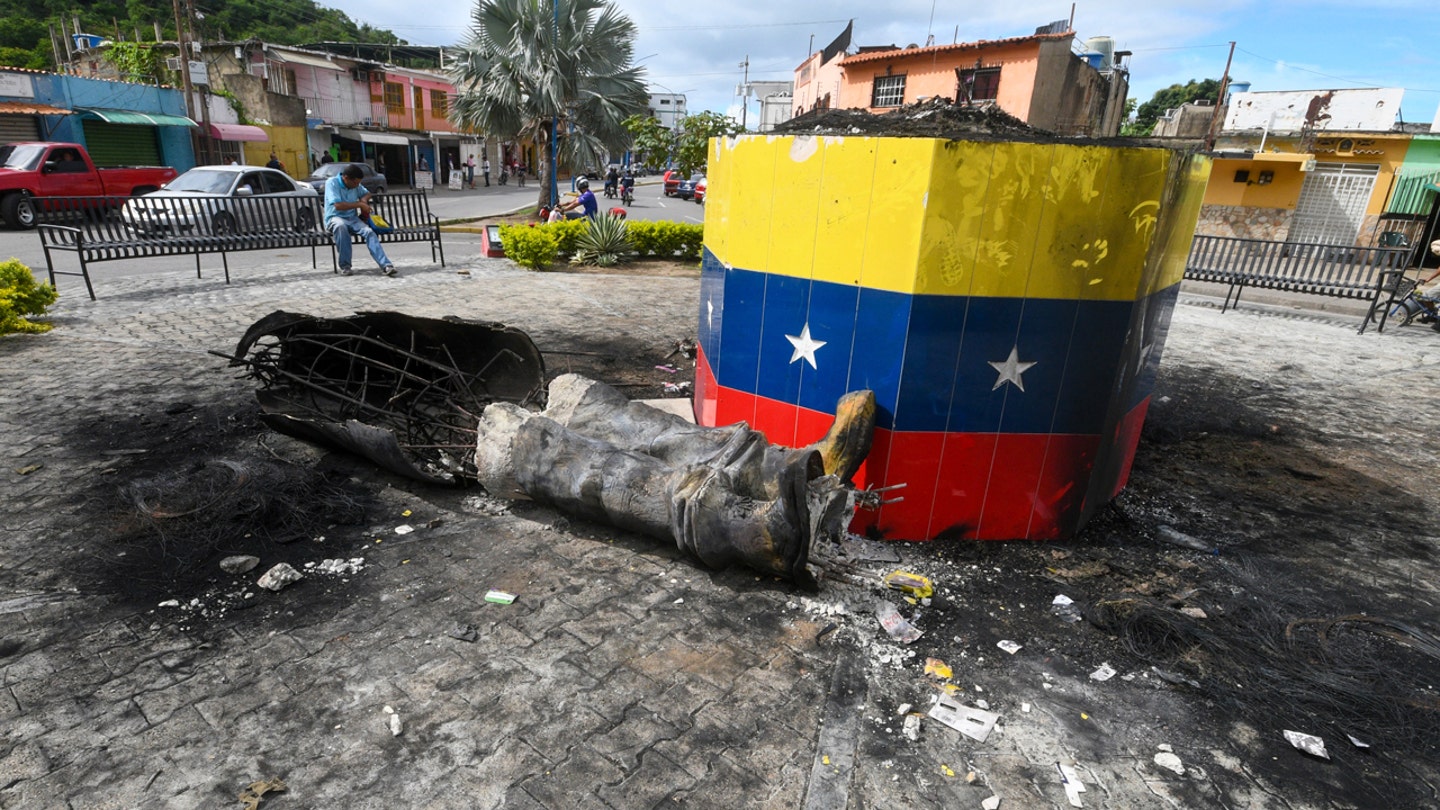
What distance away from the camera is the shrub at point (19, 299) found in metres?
6.76

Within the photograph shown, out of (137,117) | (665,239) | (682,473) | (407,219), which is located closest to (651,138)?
(665,239)

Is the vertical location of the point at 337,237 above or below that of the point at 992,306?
below

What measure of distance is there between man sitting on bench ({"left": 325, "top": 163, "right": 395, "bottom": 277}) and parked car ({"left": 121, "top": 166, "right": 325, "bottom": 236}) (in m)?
1.04

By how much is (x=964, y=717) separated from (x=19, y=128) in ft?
96.4

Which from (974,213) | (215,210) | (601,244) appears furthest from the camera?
(601,244)

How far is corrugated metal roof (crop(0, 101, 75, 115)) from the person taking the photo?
66.3 ft

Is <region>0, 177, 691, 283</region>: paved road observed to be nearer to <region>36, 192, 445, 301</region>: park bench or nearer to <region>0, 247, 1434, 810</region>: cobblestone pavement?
<region>36, 192, 445, 301</region>: park bench

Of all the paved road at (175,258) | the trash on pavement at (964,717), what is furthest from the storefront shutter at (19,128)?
the trash on pavement at (964,717)

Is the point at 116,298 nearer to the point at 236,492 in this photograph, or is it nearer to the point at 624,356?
the point at 624,356

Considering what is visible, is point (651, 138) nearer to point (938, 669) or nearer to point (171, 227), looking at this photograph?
point (171, 227)

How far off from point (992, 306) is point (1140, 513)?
2.11 m

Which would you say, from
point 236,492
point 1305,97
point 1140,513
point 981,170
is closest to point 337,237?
point 236,492

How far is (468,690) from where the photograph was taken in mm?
2656

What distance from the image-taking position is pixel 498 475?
3828 mm
